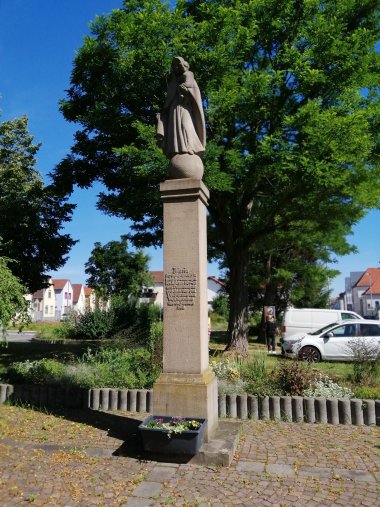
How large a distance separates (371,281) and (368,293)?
2.35m

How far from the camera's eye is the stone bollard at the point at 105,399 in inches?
312

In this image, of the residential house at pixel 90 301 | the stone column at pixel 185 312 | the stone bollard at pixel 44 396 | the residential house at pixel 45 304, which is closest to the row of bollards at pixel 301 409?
the stone column at pixel 185 312

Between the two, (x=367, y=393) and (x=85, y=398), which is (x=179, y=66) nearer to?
(x=85, y=398)

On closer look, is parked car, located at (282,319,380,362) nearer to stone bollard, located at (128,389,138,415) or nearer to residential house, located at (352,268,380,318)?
stone bollard, located at (128,389,138,415)

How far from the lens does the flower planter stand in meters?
5.13

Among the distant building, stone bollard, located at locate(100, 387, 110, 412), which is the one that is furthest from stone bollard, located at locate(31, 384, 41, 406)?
the distant building

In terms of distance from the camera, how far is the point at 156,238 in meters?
17.5

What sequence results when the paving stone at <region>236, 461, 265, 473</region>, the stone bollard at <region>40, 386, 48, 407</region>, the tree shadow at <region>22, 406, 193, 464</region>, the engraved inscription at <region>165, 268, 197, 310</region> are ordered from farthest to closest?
the stone bollard at <region>40, 386, 48, 407</region> → the engraved inscription at <region>165, 268, 197, 310</region> → the tree shadow at <region>22, 406, 193, 464</region> → the paving stone at <region>236, 461, 265, 473</region>

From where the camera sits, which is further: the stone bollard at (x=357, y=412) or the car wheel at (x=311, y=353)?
the car wheel at (x=311, y=353)

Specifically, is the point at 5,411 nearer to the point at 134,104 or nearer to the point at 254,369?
the point at 254,369

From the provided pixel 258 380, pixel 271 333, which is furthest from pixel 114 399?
pixel 271 333

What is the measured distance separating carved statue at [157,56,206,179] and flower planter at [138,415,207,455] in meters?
3.54

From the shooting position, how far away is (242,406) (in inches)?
290

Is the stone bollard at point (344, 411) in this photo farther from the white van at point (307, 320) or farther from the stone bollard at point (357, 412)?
the white van at point (307, 320)
